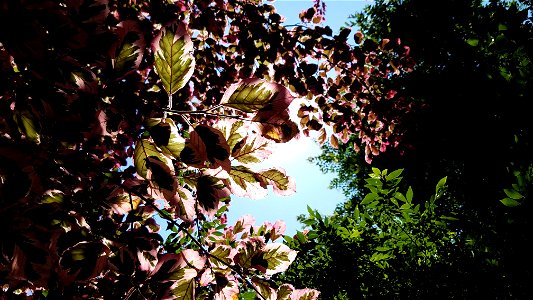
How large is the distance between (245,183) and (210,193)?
14 cm

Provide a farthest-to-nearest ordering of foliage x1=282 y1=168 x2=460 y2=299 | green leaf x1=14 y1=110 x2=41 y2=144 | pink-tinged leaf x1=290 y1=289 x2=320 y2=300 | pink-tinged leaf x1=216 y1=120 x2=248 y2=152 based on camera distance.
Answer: foliage x1=282 y1=168 x2=460 y2=299
pink-tinged leaf x1=290 y1=289 x2=320 y2=300
pink-tinged leaf x1=216 y1=120 x2=248 y2=152
green leaf x1=14 y1=110 x2=41 y2=144

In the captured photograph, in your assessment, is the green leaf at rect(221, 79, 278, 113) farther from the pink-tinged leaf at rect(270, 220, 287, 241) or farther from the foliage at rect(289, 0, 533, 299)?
the foliage at rect(289, 0, 533, 299)

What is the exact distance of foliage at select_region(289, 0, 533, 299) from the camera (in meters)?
2.17

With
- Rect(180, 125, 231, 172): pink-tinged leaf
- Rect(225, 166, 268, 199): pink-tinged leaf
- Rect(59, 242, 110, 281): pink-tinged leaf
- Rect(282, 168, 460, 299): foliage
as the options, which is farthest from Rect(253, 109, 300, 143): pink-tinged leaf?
Rect(282, 168, 460, 299): foliage

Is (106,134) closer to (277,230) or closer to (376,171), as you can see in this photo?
(277,230)

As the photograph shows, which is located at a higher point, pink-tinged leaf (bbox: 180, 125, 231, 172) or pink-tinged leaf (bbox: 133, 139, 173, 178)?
pink-tinged leaf (bbox: 180, 125, 231, 172)

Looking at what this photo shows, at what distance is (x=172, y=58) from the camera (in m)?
0.81

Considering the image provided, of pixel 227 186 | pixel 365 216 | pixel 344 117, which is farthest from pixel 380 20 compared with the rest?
pixel 227 186

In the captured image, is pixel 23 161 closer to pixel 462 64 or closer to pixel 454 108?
pixel 454 108

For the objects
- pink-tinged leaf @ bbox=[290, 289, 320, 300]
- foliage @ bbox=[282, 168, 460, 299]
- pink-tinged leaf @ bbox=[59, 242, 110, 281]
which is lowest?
pink-tinged leaf @ bbox=[59, 242, 110, 281]

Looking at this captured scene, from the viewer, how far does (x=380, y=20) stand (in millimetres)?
14508

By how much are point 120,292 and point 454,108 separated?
39.8 ft

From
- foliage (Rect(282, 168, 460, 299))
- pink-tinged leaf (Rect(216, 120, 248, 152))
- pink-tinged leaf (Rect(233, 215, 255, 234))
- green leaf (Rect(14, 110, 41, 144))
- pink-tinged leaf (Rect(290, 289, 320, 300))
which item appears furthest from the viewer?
foliage (Rect(282, 168, 460, 299))

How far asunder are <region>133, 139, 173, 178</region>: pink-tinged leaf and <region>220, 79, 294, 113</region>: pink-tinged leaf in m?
0.30
